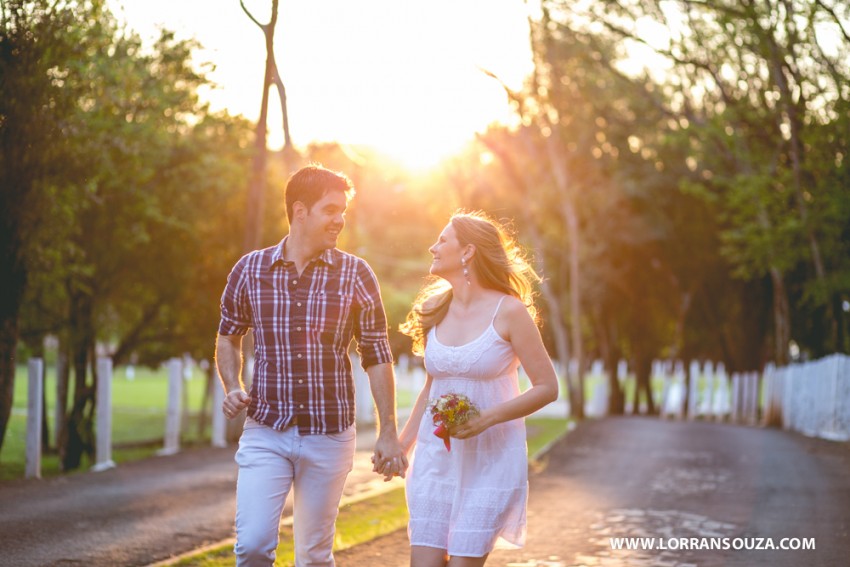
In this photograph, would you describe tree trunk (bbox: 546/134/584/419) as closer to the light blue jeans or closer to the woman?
the woman

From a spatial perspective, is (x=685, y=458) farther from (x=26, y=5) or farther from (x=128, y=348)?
(x=26, y=5)

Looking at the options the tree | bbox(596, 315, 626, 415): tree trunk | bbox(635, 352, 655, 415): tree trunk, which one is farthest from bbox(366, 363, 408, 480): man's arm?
bbox(635, 352, 655, 415): tree trunk

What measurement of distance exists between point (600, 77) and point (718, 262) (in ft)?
31.6

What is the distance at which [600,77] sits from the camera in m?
38.1

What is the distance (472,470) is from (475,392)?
1.14 ft

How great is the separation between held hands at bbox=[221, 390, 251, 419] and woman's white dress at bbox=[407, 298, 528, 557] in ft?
2.70

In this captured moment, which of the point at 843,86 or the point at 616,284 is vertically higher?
the point at 843,86

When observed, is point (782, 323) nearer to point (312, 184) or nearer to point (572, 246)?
point (572, 246)

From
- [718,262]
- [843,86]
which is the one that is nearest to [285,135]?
[843,86]

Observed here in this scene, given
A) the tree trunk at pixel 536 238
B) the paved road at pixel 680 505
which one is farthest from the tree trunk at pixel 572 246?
the paved road at pixel 680 505

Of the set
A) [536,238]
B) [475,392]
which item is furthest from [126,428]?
[475,392]

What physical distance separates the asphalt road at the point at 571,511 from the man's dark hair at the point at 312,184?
4100 mm

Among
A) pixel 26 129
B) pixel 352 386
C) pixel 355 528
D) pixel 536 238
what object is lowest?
pixel 355 528

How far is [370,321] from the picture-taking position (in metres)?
6.18
